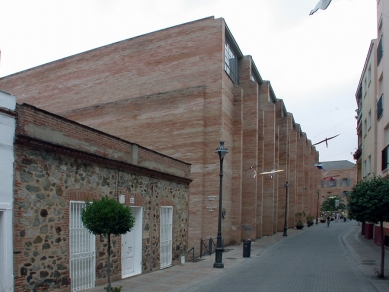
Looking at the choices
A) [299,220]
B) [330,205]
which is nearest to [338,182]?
[330,205]

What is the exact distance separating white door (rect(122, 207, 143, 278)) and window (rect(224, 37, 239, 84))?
16.0m

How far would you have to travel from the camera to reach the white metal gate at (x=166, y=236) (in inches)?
611

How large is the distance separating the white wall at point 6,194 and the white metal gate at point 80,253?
2095 millimetres

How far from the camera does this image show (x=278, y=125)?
1833 inches

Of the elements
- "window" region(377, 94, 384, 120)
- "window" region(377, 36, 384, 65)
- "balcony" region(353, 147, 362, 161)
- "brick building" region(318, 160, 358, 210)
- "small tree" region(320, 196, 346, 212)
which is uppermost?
"window" region(377, 36, 384, 65)

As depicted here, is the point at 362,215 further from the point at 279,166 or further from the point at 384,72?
the point at 279,166

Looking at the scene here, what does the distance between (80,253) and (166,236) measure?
18.3 ft

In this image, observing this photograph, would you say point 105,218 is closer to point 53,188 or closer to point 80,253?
point 53,188

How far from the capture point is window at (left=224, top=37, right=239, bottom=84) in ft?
91.5

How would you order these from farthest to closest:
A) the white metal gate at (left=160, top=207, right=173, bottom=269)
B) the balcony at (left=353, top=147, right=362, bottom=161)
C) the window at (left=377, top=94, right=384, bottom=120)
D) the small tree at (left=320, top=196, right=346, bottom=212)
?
the small tree at (left=320, top=196, right=346, bottom=212), the balcony at (left=353, top=147, right=362, bottom=161), the window at (left=377, top=94, right=384, bottom=120), the white metal gate at (left=160, top=207, right=173, bottom=269)

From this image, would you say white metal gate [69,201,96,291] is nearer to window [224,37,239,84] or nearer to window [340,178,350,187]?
window [224,37,239,84]

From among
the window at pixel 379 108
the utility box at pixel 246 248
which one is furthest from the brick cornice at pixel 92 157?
the window at pixel 379 108

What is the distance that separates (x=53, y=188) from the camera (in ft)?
32.1

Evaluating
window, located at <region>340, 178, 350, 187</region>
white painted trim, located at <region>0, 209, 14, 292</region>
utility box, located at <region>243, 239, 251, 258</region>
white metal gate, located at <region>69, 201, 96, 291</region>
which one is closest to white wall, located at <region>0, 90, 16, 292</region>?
white painted trim, located at <region>0, 209, 14, 292</region>
